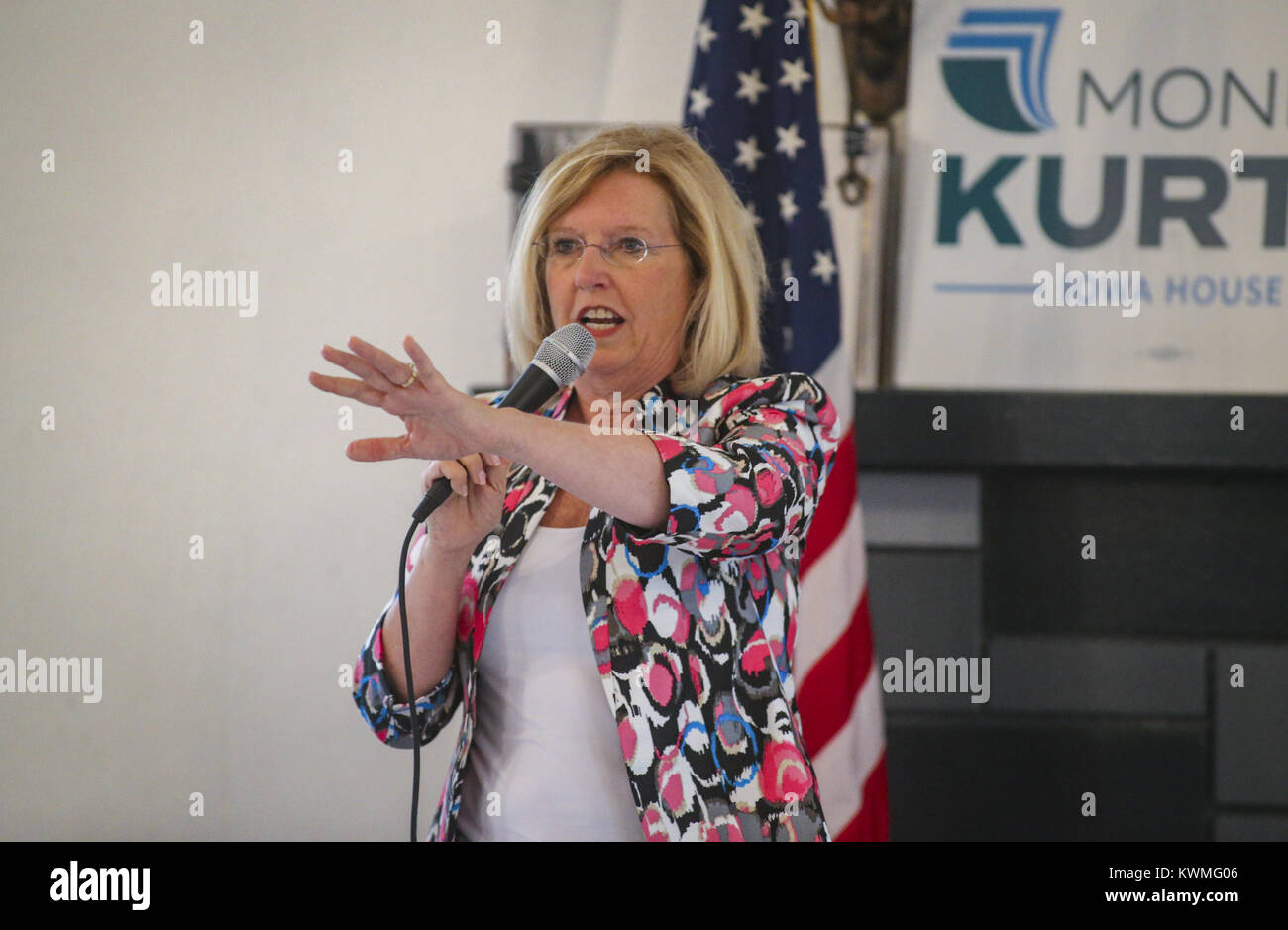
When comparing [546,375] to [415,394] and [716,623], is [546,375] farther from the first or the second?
[716,623]

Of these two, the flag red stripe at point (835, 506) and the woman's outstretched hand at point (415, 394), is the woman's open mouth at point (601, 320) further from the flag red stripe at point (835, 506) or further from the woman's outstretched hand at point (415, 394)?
the flag red stripe at point (835, 506)

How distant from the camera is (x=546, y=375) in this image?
1070 mm

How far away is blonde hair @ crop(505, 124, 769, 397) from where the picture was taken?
4.17 ft

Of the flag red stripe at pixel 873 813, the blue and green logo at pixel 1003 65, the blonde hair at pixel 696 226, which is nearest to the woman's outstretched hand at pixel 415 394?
the blonde hair at pixel 696 226

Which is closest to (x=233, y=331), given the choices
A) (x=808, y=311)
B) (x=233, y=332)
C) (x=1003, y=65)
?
(x=233, y=332)

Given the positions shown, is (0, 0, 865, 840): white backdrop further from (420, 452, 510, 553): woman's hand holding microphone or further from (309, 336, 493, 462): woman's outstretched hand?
(309, 336, 493, 462): woman's outstretched hand

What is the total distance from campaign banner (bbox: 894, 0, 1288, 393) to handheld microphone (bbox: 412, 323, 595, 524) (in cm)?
149

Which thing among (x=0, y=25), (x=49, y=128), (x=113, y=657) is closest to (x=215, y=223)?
(x=49, y=128)

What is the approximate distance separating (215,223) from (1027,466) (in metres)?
1.81

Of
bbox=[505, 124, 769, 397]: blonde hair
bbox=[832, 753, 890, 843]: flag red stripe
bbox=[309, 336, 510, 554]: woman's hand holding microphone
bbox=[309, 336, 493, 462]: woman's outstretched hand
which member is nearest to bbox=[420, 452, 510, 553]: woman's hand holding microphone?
bbox=[309, 336, 510, 554]: woman's hand holding microphone

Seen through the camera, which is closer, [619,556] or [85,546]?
[619,556]
